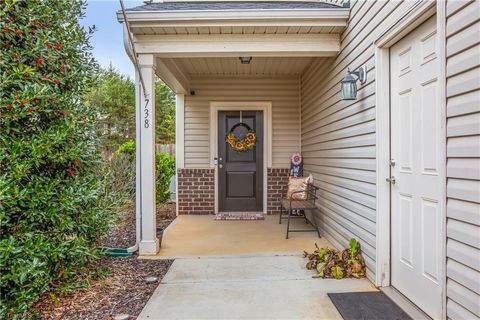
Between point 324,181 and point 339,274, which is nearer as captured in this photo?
point 339,274

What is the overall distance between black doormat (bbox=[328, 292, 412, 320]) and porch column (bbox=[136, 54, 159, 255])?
2.09 meters

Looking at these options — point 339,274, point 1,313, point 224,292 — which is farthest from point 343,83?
point 1,313

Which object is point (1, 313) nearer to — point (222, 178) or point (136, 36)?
point (136, 36)

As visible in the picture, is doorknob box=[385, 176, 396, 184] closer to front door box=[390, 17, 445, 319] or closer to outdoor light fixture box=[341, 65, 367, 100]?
front door box=[390, 17, 445, 319]

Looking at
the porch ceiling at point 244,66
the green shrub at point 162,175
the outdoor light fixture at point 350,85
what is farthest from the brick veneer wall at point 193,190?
the outdoor light fixture at point 350,85

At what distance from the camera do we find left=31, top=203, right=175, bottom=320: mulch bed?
7.80 ft

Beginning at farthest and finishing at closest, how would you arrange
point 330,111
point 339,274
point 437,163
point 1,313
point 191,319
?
1. point 330,111
2. point 339,274
3. point 191,319
4. point 437,163
5. point 1,313

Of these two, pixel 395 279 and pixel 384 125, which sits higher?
pixel 384 125

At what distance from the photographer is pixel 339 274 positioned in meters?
2.99

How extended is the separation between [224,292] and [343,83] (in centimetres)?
222

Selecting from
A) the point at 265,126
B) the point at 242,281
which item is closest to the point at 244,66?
the point at 265,126

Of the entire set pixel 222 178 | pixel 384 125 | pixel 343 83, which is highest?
pixel 343 83

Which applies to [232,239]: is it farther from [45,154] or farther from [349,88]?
[45,154]

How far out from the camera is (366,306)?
96.0 inches
